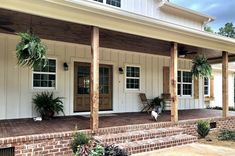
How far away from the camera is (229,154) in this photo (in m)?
5.54

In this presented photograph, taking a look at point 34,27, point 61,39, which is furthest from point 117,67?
point 34,27

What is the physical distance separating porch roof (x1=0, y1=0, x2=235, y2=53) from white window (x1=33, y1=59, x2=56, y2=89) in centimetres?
295

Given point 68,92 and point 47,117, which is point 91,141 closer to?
point 47,117

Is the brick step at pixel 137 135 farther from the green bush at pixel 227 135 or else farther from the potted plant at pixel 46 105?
the potted plant at pixel 46 105

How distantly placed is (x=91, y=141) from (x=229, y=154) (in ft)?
10.5

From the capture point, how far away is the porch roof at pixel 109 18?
4.77 meters

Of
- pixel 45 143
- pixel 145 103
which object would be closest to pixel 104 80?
pixel 145 103

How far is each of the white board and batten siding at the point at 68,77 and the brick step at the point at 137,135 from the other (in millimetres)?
2988

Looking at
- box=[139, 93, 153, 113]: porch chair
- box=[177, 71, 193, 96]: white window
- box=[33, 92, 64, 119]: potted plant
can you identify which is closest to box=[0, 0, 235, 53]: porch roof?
box=[33, 92, 64, 119]: potted plant

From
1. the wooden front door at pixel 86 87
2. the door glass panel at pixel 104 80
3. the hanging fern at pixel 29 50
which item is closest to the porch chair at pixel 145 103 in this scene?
the wooden front door at pixel 86 87

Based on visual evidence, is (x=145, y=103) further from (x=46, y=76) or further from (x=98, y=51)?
(x=98, y=51)

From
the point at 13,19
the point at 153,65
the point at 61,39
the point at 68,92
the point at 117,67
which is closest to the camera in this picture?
the point at 13,19

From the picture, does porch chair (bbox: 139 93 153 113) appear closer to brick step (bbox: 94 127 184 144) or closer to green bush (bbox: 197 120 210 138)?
green bush (bbox: 197 120 210 138)

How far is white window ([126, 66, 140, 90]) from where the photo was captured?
9.85m
